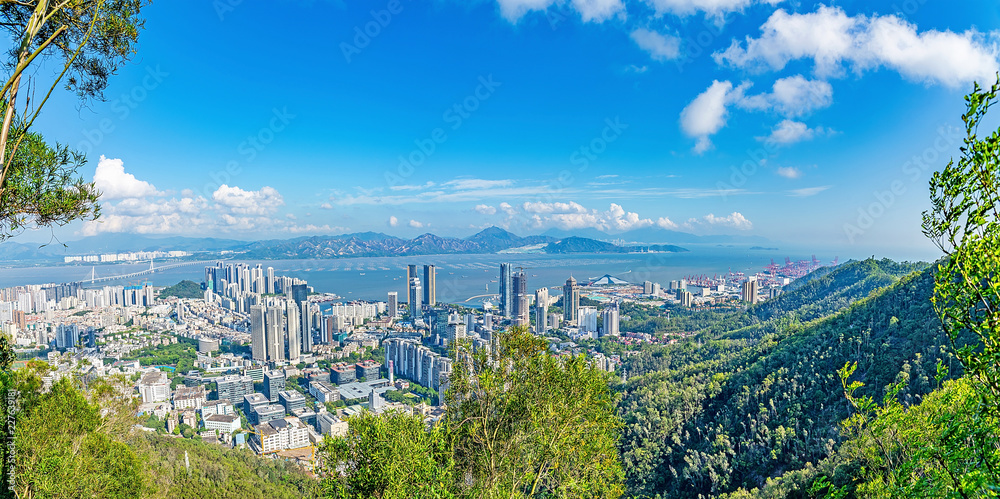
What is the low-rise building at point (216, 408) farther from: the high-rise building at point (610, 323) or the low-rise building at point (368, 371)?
the high-rise building at point (610, 323)

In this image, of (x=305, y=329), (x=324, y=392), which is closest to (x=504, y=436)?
(x=324, y=392)

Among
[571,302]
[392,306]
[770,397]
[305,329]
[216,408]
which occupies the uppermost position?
[770,397]

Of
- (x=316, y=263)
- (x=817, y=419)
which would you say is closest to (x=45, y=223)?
(x=817, y=419)

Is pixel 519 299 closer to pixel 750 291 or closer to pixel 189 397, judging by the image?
pixel 750 291

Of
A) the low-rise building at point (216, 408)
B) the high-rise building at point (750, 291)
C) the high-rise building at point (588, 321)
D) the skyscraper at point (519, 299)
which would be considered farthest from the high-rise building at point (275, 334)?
the high-rise building at point (750, 291)

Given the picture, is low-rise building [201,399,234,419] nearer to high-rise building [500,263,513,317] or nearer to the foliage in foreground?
the foliage in foreground

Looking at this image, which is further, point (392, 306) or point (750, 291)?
point (750, 291)

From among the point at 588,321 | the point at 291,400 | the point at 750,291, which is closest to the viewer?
the point at 291,400

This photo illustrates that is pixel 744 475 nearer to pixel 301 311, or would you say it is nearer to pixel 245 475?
pixel 245 475
